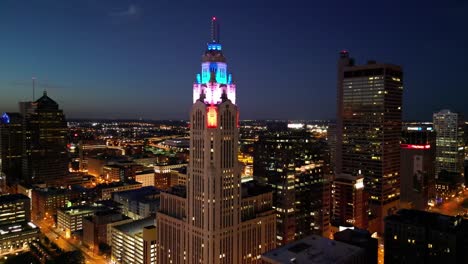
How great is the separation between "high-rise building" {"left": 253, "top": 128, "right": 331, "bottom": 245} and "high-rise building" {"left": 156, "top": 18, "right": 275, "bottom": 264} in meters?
29.1

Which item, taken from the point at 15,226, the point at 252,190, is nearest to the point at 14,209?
the point at 15,226

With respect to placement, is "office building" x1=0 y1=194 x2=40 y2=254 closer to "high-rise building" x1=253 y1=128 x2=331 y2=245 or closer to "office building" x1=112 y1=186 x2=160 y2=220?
"office building" x1=112 y1=186 x2=160 y2=220

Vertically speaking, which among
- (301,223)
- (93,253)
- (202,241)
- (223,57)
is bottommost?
(93,253)

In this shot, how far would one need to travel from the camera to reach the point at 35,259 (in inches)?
4309

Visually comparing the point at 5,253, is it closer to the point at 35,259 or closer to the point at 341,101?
the point at 35,259

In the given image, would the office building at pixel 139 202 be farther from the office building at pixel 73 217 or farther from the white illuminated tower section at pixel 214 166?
the white illuminated tower section at pixel 214 166

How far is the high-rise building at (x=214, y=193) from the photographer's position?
8125 cm

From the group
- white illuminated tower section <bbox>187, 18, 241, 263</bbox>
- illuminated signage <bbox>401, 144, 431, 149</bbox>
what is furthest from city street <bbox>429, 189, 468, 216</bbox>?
white illuminated tower section <bbox>187, 18, 241, 263</bbox>

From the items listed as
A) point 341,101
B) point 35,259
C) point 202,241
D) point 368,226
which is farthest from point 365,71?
point 35,259

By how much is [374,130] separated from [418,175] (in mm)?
29673

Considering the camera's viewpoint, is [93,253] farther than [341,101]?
No

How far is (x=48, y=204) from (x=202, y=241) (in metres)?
114

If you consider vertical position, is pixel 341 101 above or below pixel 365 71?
below

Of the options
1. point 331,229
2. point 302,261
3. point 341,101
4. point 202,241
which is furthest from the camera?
point 341,101
